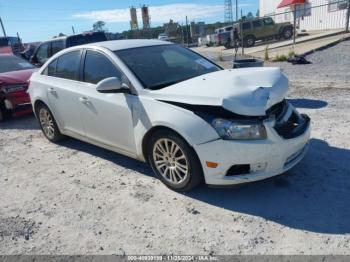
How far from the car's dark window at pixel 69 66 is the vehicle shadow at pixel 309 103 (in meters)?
4.11

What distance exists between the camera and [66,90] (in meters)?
4.85

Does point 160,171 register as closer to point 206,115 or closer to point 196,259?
point 206,115

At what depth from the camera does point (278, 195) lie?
3.54m

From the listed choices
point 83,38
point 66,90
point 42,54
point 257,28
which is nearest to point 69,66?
point 66,90

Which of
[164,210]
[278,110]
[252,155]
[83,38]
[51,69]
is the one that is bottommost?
[164,210]

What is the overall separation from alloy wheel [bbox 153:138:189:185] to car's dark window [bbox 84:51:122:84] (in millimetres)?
1030

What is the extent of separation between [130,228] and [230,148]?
4.04 ft

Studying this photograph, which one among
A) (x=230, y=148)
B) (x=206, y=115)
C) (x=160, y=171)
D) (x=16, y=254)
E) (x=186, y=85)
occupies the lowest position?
(x=16, y=254)

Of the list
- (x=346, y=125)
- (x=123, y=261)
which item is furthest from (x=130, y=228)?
(x=346, y=125)

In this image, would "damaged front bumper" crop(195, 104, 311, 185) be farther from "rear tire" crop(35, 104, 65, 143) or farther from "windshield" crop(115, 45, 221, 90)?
"rear tire" crop(35, 104, 65, 143)

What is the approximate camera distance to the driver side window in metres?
4.21

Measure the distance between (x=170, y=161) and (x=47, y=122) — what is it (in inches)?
118

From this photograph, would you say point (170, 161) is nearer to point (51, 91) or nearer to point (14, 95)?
point (51, 91)

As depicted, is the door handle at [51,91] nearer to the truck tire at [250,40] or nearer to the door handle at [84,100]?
the door handle at [84,100]
